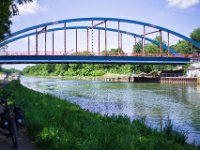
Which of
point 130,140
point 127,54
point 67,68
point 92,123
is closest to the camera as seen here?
point 130,140

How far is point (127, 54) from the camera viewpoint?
72938mm

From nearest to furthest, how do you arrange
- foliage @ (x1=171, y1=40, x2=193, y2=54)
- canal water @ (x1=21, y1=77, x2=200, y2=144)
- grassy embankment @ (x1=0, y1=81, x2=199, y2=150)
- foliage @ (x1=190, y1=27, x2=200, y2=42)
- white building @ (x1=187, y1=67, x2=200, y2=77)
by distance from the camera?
grassy embankment @ (x1=0, y1=81, x2=199, y2=150) < canal water @ (x1=21, y1=77, x2=200, y2=144) < white building @ (x1=187, y1=67, x2=200, y2=77) < foliage @ (x1=190, y1=27, x2=200, y2=42) < foliage @ (x1=171, y1=40, x2=193, y2=54)

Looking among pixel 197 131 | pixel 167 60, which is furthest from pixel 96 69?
pixel 197 131

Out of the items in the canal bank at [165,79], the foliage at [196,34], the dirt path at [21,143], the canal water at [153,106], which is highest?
the foliage at [196,34]

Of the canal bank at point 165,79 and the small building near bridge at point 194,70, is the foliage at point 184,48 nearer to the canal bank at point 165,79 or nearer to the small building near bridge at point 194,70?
the canal bank at point 165,79

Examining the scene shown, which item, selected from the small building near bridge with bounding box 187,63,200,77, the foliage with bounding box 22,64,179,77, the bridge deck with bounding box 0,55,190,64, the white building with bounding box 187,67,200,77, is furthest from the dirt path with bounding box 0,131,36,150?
the foliage with bounding box 22,64,179,77

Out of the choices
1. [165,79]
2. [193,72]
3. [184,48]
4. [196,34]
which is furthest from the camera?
[184,48]

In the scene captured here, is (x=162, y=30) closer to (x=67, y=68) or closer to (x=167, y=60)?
(x=167, y=60)

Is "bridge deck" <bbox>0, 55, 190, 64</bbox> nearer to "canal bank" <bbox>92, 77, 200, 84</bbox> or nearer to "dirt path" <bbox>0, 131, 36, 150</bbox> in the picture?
"canal bank" <bbox>92, 77, 200, 84</bbox>

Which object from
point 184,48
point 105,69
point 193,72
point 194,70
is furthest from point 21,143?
point 105,69

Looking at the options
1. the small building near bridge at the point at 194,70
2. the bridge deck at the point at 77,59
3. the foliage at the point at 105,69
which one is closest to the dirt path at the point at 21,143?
the bridge deck at the point at 77,59

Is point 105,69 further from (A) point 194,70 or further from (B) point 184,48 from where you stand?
(A) point 194,70

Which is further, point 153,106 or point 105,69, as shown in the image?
point 105,69

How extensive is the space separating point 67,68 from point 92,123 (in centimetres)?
17258
